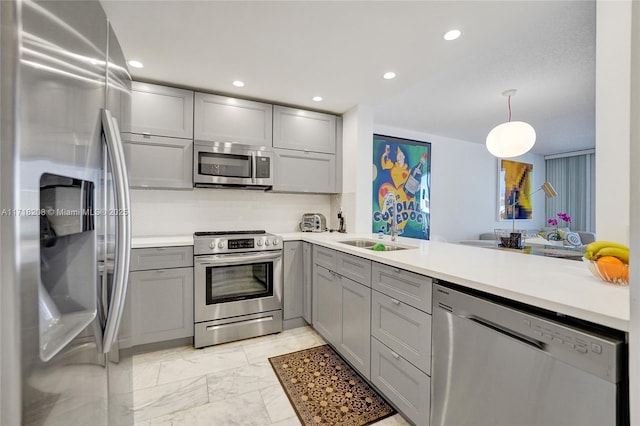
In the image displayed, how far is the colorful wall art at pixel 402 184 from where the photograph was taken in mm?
4008

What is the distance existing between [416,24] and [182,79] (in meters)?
2.01

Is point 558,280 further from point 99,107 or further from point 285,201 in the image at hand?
point 285,201

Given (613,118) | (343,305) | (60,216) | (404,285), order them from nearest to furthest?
1. (60,216)
2. (613,118)
3. (404,285)
4. (343,305)

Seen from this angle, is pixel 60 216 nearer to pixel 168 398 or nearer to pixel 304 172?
pixel 168 398

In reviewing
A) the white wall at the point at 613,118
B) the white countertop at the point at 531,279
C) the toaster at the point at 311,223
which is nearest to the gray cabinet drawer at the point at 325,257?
the white countertop at the point at 531,279

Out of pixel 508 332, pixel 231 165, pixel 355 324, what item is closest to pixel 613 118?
pixel 508 332

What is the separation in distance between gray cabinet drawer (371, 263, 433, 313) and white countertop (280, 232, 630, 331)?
5 cm

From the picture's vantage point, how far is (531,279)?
3.63 feet

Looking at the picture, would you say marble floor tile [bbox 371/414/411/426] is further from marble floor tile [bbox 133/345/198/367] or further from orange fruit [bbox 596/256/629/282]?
marble floor tile [bbox 133/345/198/367]

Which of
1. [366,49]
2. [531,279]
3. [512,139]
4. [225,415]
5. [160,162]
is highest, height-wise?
[366,49]

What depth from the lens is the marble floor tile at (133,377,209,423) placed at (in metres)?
1.59

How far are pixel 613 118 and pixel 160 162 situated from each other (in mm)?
3134

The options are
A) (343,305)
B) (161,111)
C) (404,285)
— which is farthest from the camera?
(161,111)

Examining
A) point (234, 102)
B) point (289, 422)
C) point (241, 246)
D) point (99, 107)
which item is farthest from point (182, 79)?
point (289, 422)
